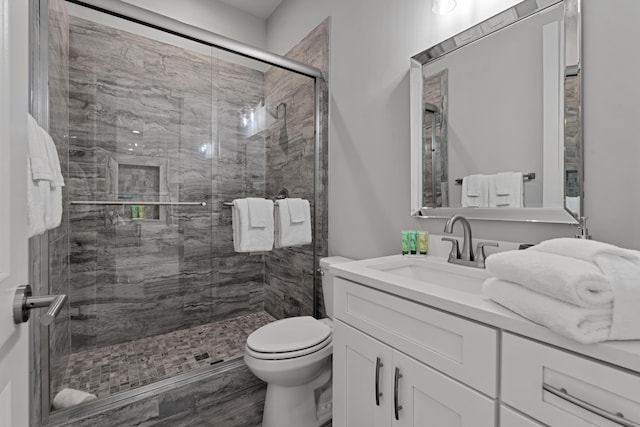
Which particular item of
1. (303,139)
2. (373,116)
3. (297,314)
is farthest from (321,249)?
(373,116)

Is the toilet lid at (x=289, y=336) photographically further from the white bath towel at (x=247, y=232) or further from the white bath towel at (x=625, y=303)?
the white bath towel at (x=625, y=303)

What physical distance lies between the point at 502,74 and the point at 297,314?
190cm

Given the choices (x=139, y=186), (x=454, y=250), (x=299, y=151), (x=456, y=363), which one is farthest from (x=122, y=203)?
(x=456, y=363)

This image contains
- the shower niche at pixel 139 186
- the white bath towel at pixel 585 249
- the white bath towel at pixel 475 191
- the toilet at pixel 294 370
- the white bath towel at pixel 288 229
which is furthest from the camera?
the shower niche at pixel 139 186

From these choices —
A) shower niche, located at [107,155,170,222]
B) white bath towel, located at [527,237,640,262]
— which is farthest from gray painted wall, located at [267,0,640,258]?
shower niche, located at [107,155,170,222]

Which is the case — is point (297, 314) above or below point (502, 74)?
below

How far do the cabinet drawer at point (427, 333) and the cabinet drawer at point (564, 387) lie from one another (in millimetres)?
43

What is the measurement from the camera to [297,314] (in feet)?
7.48

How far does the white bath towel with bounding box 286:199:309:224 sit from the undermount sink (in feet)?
2.69

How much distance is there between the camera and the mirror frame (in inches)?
39.1

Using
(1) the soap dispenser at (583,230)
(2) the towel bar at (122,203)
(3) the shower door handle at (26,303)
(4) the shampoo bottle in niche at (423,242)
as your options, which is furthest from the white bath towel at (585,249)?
(2) the towel bar at (122,203)

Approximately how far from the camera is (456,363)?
0.78 meters

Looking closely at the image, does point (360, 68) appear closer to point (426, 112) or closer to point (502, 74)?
point (426, 112)

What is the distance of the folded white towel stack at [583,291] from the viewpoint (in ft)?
1.79
